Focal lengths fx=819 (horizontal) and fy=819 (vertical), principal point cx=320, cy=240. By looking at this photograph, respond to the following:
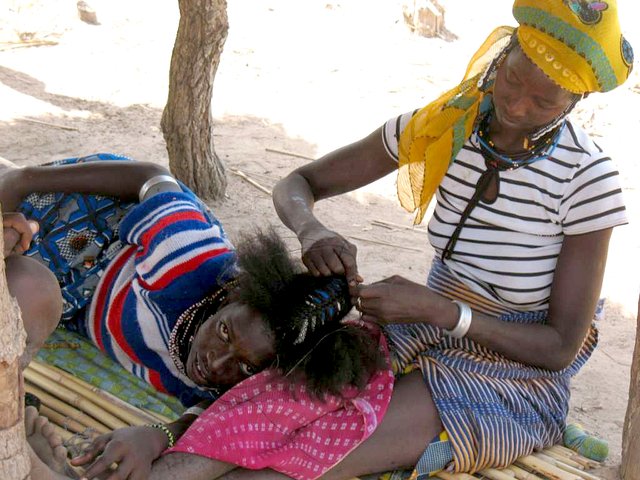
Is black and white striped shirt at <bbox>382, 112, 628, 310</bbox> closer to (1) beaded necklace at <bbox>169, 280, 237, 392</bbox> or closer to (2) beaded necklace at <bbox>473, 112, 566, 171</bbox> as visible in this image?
(2) beaded necklace at <bbox>473, 112, 566, 171</bbox>

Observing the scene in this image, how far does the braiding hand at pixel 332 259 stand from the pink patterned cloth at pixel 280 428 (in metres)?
0.27

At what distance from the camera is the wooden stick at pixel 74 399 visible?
2.14m

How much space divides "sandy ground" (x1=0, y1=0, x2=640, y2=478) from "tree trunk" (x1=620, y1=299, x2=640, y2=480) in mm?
782

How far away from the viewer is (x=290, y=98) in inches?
261

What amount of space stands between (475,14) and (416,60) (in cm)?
134

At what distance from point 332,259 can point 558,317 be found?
61 cm

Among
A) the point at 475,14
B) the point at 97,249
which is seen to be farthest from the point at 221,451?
the point at 475,14

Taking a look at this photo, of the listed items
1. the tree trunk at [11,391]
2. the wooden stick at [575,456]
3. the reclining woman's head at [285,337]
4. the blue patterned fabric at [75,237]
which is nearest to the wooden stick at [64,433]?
the reclining woman's head at [285,337]

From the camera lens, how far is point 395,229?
15.4 ft

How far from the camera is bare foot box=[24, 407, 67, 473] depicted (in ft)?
5.75

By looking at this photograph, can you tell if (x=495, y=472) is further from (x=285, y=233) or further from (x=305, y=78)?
(x=305, y=78)

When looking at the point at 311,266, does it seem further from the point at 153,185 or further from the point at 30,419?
the point at 30,419

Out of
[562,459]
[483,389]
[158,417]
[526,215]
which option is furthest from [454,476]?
[158,417]

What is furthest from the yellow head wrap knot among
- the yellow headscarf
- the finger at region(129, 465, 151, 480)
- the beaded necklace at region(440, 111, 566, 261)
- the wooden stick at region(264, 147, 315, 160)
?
the wooden stick at region(264, 147, 315, 160)
